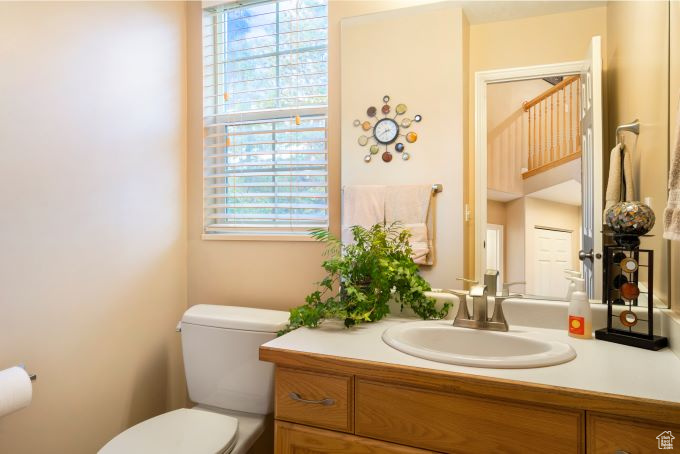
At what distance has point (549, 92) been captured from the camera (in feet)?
4.81

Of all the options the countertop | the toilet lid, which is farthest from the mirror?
the toilet lid

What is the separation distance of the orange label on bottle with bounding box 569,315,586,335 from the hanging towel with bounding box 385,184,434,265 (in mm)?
524

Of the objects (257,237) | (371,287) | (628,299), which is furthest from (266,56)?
(628,299)

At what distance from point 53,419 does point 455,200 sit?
166 centimetres

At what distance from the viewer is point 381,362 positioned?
1.04 m

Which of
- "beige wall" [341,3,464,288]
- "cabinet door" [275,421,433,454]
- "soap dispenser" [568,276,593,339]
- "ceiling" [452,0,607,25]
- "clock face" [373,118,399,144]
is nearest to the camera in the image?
"cabinet door" [275,421,433,454]

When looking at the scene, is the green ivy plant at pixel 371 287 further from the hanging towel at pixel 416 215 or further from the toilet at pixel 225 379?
the toilet at pixel 225 379

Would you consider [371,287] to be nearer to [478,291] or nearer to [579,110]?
[478,291]

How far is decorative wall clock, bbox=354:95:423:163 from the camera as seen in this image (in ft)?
5.62

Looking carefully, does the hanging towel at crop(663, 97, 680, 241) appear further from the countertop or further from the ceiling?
the ceiling

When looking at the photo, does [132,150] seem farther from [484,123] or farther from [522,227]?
[522,227]

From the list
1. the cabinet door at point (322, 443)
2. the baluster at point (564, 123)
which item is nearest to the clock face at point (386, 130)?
the baluster at point (564, 123)

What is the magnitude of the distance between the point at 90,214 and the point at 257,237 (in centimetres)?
69

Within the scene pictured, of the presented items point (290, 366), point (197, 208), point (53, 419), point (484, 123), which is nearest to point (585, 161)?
point (484, 123)
